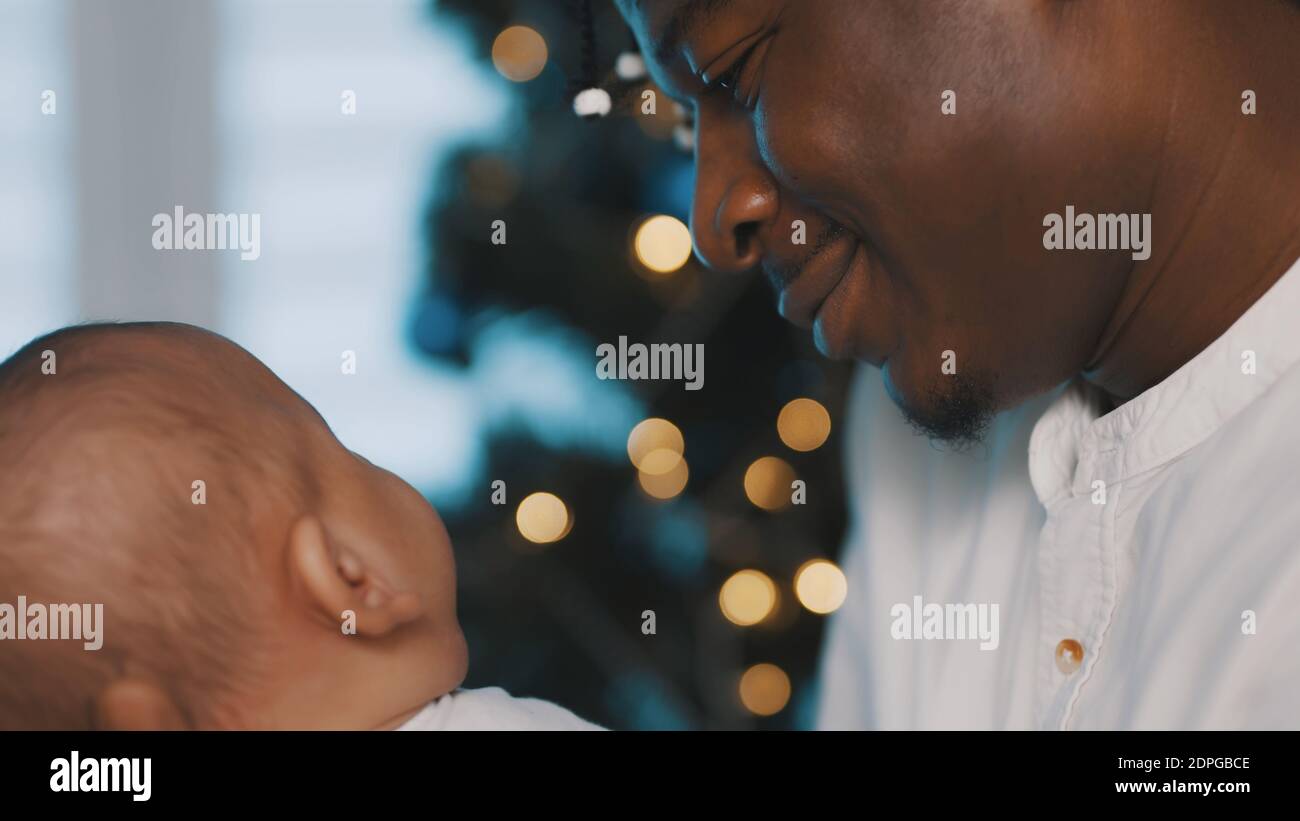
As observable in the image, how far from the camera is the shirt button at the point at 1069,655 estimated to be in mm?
867

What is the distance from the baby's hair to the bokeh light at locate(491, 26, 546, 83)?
0.70 meters

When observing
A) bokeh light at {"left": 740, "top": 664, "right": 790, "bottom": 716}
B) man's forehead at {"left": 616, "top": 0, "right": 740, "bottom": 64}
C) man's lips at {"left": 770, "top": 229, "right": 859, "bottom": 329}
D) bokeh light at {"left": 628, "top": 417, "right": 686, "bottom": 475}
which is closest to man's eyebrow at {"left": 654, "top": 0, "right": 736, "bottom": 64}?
man's forehead at {"left": 616, "top": 0, "right": 740, "bottom": 64}

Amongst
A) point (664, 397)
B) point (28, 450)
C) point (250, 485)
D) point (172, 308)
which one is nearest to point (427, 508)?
point (250, 485)

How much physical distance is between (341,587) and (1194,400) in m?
0.64

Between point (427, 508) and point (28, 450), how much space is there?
264mm

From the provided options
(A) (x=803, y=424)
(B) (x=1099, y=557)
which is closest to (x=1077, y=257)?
(B) (x=1099, y=557)

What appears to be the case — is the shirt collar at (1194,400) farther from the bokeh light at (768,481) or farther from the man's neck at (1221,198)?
the bokeh light at (768,481)

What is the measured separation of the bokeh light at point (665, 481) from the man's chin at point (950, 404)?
0.44m

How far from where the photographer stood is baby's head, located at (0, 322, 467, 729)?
0.64 m

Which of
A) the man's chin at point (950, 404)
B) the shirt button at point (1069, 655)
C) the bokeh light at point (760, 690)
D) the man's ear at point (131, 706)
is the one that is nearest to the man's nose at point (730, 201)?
the man's chin at point (950, 404)

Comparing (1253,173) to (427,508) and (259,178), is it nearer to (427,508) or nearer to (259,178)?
(427,508)

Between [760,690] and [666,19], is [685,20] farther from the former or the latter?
[760,690]

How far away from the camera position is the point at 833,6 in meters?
0.80

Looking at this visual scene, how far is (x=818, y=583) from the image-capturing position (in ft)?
4.58
